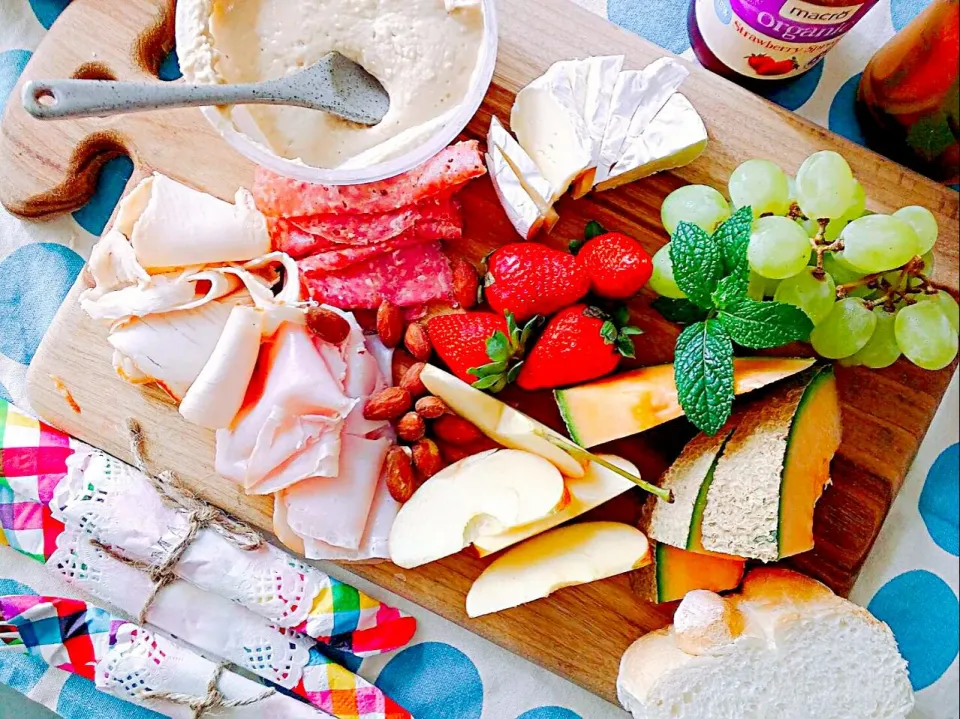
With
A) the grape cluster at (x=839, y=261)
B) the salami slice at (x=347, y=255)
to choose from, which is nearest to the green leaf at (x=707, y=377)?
the grape cluster at (x=839, y=261)

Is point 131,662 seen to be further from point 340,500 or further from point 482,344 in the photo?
point 482,344

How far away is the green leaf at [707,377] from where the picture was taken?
0.99 meters

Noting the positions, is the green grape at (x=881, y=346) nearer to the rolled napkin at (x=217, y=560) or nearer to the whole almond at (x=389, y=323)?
the whole almond at (x=389, y=323)

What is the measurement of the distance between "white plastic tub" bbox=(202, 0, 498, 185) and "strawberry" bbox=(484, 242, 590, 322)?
0.17 m

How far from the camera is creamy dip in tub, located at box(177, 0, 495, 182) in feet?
3.43

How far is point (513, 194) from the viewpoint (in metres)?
1.11

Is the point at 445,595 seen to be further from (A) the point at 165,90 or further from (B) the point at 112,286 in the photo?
(A) the point at 165,90

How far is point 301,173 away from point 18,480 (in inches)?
24.3

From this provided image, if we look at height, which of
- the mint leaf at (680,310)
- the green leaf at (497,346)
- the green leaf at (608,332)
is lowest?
the green leaf at (497,346)

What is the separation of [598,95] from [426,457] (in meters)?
0.55

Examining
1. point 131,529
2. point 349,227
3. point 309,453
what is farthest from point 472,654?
point 349,227

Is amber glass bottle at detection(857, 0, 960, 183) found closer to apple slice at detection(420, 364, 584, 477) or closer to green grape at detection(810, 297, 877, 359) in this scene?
green grape at detection(810, 297, 877, 359)

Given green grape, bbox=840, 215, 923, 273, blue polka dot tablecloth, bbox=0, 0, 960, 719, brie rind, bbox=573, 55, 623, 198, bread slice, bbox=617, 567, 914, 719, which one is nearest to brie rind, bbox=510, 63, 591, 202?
brie rind, bbox=573, 55, 623, 198

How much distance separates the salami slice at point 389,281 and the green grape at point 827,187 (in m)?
0.49
